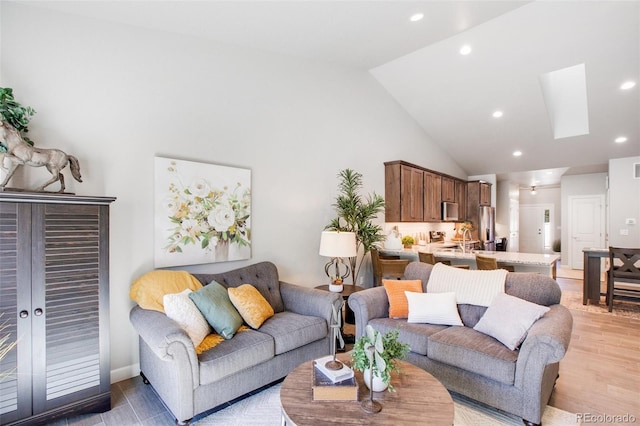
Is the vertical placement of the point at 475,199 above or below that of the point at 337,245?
above

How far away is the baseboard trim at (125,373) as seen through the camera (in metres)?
2.78

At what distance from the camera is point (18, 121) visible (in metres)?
2.29

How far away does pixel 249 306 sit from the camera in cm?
287

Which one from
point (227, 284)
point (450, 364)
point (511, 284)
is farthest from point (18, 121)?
point (511, 284)

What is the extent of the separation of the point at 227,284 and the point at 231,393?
1042 mm

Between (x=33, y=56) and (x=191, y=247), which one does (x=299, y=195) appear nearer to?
(x=191, y=247)

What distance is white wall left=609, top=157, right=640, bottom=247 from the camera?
6627mm

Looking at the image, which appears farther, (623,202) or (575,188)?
(575,188)

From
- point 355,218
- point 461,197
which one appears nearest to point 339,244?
point 355,218

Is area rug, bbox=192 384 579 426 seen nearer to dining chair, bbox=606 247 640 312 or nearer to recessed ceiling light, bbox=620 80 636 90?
dining chair, bbox=606 247 640 312

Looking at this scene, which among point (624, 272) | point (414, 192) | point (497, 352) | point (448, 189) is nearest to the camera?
point (497, 352)

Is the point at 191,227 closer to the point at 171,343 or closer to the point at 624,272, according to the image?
the point at 171,343

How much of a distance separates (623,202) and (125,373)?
29.9ft

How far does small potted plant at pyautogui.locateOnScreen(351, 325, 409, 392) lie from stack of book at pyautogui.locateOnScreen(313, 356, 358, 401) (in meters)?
0.10
